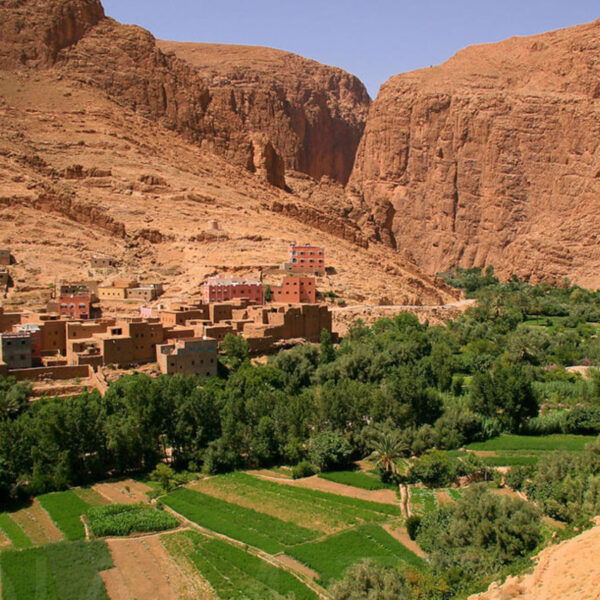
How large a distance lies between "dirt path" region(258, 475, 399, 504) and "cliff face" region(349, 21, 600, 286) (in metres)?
71.6

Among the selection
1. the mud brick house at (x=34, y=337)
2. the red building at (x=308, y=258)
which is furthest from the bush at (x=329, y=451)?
the red building at (x=308, y=258)

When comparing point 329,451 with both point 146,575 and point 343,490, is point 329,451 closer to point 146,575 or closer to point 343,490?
point 343,490

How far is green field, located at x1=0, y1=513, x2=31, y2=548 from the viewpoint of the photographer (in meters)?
25.2

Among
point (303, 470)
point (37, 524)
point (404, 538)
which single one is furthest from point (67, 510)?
point (404, 538)

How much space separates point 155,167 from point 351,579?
167 feet

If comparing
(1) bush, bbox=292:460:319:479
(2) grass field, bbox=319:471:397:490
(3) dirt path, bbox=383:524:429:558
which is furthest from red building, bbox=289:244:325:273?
(3) dirt path, bbox=383:524:429:558

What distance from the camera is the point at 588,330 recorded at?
58562 millimetres

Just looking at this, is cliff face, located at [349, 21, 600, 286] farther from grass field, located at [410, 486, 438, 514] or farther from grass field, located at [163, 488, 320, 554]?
grass field, located at [163, 488, 320, 554]

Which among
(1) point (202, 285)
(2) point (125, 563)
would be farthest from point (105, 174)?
(2) point (125, 563)

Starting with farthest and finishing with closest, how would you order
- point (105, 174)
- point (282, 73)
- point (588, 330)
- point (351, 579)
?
point (282, 73)
point (105, 174)
point (588, 330)
point (351, 579)

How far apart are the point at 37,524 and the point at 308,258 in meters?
32.2

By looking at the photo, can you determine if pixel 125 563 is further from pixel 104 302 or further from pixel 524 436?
pixel 104 302

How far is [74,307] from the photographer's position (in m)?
44.4

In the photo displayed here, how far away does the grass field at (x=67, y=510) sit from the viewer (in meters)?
26.0
